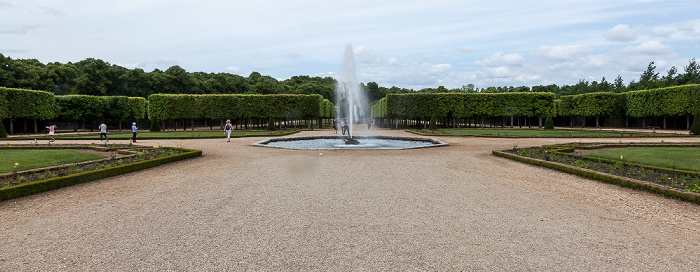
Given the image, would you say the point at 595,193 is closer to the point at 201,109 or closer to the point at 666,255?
the point at 666,255

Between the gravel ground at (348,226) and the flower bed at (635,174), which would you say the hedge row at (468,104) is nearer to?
the flower bed at (635,174)

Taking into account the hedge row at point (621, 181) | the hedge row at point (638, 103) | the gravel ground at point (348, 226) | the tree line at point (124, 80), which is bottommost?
the gravel ground at point (348, 226)

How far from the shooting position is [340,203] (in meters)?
7.22

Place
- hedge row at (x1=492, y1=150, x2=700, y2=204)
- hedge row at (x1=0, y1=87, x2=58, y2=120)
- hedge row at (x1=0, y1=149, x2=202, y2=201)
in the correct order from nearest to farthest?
hedge row at (x1=492, y1=150, x2=700, y2=204) < hedge row at (x1=0, y1=149, x2=202, y2=201) < hedge row at (x1=0, y1=87, x2=58, y2=120)

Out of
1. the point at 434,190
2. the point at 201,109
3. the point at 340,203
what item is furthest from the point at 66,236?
the point at 201,109

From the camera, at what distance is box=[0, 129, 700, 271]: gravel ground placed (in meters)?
4.37

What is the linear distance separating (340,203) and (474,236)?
2714 millimetres

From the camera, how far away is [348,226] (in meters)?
5.72

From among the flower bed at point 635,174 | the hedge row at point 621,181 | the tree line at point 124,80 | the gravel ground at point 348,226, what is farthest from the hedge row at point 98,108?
the hedge row at point 621,181

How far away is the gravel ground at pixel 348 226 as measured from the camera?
14.3 feet

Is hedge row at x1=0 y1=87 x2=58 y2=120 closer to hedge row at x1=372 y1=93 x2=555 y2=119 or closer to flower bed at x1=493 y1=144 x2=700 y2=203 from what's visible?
hedge row at x1=372 y1=93 x2=555 y2=119

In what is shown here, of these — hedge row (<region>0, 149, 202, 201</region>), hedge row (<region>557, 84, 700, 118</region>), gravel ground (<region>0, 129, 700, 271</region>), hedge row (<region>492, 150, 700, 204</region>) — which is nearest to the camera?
gravel ground (<region>0, 129, 700, 271</region>)

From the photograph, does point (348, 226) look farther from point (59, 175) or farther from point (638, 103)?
point (638, 103)

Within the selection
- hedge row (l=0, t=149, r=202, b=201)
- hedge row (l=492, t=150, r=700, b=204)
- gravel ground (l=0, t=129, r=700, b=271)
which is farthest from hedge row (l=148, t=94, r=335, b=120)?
gravel ground (l=0, t=129, r=700, b=271)
